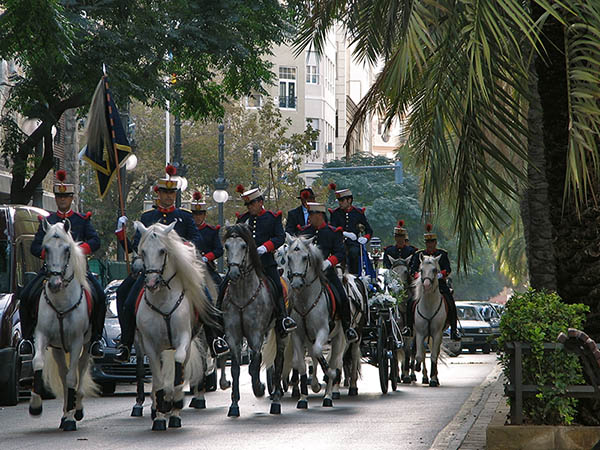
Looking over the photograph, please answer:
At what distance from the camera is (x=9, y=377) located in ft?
57.9

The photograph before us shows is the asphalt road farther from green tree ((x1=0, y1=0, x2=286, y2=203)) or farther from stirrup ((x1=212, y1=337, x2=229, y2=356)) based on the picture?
green tree ((x1=0, y1=0, x2=286, y2=203))

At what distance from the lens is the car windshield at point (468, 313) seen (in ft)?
150

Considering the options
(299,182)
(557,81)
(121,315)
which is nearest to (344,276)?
(121,315)

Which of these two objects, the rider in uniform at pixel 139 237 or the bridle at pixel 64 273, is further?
the rider in uniform at pixel 139 237

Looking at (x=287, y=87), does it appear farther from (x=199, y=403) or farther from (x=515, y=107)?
(x=515, y=107)

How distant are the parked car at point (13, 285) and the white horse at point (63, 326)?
311cm

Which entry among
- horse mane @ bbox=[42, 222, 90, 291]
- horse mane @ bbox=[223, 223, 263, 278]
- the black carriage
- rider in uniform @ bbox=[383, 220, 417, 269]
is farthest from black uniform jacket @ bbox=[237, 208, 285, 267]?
rider in uniform @ bbox=[383, 220, 417, 269]

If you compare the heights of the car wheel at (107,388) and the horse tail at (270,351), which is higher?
the horse tail at (270,351)

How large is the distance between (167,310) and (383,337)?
5.95 metres

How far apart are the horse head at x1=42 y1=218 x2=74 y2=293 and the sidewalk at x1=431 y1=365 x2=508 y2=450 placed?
4202 mm

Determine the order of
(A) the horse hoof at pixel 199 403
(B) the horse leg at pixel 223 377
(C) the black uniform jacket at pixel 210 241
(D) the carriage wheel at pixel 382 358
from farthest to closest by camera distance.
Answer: (B) the horse leg at pixel 223 377 → (D) the carriage wheel at pixel 382 358 → (C) the black uniform jacket at pixel 210 241 → (A) the horse hoof at pixel 199 403

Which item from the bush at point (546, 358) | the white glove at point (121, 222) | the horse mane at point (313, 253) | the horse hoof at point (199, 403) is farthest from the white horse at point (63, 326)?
the bush at point (546, 358)

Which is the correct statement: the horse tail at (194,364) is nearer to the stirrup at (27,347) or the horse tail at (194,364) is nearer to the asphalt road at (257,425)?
the asphalt road at (257,425)

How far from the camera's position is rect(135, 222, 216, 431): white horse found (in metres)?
13.4
